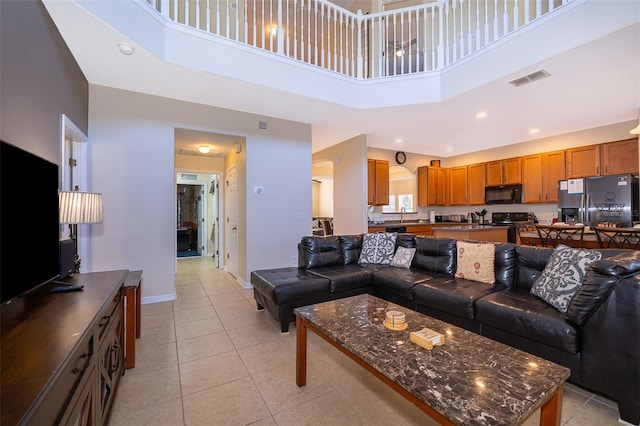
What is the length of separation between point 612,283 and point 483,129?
13.8ft

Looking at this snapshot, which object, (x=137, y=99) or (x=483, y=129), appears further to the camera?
(x=483, y=129)

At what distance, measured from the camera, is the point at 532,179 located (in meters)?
5.81

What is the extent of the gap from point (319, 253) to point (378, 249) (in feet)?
2.63

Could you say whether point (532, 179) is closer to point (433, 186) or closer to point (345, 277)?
point (433, 186)

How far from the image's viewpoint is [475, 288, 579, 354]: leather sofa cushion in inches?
69.2

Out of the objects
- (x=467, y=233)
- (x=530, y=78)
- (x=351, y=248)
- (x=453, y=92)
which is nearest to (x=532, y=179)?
(x=467, y=233)

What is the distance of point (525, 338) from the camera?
6.49 feet

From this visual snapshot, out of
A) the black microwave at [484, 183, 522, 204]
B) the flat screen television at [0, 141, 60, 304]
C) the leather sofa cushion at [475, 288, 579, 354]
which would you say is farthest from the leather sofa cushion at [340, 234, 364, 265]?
the black microwave at [484, 183, 522, 204]

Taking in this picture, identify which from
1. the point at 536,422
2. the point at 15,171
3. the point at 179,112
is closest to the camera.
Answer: the point at 15,171

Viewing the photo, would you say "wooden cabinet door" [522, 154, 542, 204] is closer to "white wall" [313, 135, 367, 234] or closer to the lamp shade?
"white wall" [313, 135, 367, 234]

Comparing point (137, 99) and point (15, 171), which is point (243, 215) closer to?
point (137, 99)

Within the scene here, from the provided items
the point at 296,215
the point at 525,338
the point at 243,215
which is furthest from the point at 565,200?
the point at 243,215

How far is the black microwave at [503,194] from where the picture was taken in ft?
19.6

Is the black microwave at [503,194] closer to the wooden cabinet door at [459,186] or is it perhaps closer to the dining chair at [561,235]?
the wooden cabinet door at [459,186]
